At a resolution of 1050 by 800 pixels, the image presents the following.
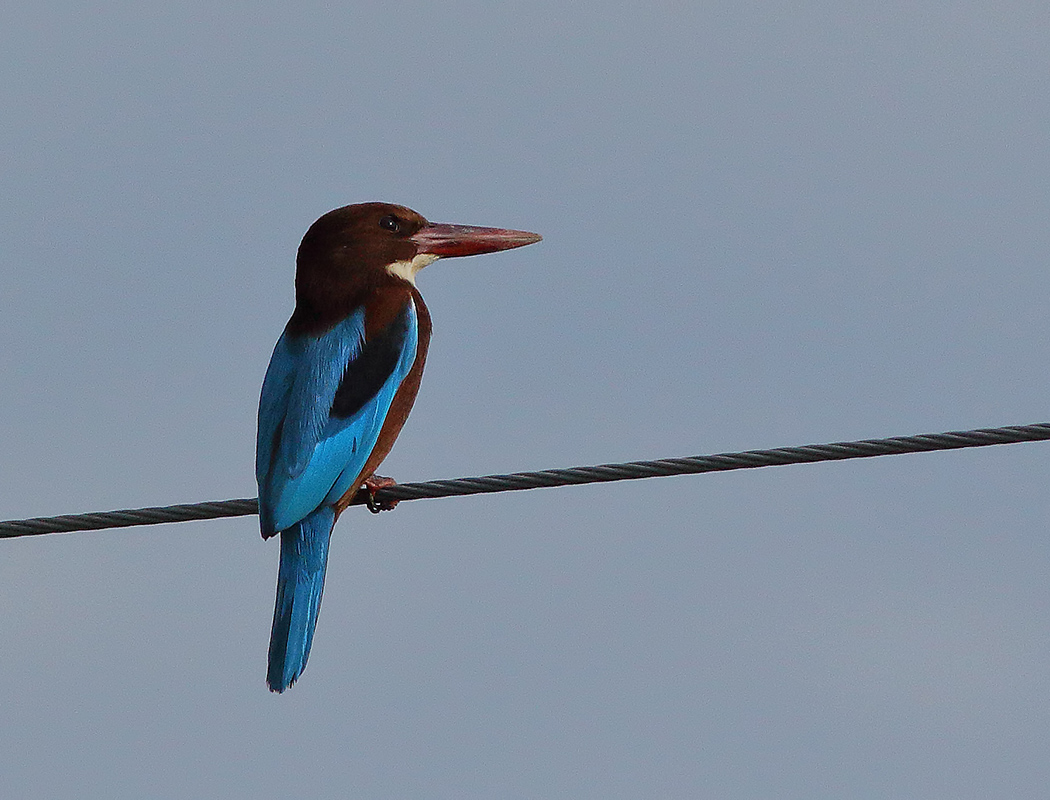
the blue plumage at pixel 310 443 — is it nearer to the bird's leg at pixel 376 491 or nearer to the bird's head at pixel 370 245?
the bird's leg at pixel 376 491

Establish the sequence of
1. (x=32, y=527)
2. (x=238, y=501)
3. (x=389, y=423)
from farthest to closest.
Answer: (x=389, y=423) < (x=238, y=501) < (x=32, y=527)

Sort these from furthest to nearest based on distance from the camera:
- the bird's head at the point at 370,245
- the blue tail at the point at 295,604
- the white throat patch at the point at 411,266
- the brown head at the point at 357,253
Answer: the white throat patch at the point at 411,266
the bird's head at the point at 370,245
the brown head at the point at 357,253
the blue tail at the point at 295,604

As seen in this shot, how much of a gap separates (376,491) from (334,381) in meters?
0.48

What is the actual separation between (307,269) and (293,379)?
0.75m

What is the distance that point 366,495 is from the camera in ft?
22.3

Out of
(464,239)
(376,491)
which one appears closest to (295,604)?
(376,491)

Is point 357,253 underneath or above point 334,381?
above

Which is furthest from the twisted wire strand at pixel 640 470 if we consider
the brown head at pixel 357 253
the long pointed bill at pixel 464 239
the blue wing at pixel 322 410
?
the long pointed bill at pixel 464 239

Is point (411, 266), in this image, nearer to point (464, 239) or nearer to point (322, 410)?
point (464, 239)

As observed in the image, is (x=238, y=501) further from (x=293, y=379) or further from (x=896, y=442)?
(x=896, y=442)

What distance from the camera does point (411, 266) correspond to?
25.6 feet

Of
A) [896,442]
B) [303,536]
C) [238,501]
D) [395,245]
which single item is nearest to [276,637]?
[303,536]

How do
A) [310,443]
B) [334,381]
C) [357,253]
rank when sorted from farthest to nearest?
[357,253]
[334,381]
[310,443]

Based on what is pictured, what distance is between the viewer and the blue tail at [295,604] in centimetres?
649
